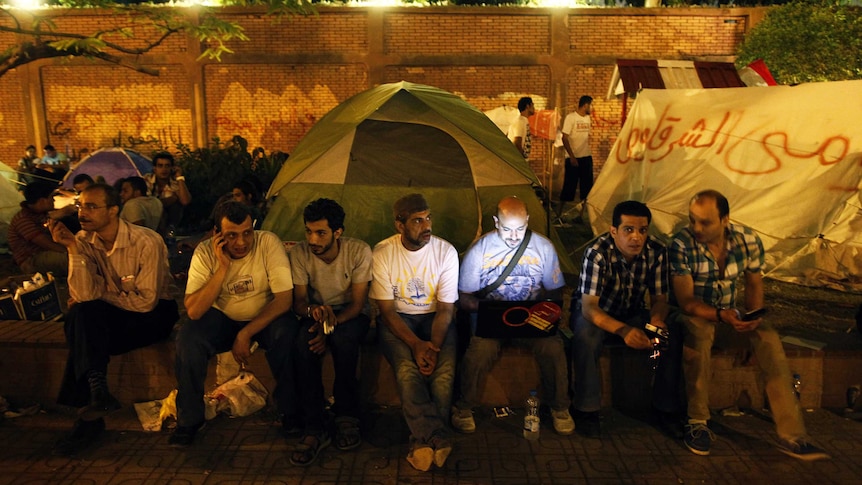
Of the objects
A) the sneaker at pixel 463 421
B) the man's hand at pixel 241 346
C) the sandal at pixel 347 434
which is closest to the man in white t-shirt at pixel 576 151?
the sneaker at pixel 463 421

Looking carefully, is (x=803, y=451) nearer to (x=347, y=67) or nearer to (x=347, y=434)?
(x=347, y=434)

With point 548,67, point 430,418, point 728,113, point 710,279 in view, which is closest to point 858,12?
point 548,67

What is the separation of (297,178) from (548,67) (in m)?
10.5

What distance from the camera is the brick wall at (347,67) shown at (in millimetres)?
15195

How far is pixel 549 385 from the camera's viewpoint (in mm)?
3994

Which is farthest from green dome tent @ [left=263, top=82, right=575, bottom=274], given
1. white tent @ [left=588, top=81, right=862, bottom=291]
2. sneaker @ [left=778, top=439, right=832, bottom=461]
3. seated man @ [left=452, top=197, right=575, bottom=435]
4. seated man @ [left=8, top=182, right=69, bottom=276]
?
sneaker @ [left=778, top=439, right=832, bottom=461]

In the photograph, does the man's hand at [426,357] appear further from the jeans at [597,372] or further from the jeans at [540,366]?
the jeans at [597,372]

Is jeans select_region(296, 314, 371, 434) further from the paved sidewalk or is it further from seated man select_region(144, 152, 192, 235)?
seated man select_region(144, 152, 192, 235)

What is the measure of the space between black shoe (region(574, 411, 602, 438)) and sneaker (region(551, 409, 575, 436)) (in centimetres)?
4

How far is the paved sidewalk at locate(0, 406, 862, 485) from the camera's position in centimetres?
340

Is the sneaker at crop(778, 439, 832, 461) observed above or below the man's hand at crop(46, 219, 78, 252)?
below

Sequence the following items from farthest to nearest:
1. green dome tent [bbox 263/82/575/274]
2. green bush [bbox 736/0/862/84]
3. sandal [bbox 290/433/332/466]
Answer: green bush [bbox 736/0/862/84]
green dome tent [bbox 263/82/575/274]
sandal [bbox 290/433/332/466]

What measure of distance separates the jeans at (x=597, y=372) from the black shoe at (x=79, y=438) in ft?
9.51

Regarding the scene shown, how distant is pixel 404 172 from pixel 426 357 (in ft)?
9.71
